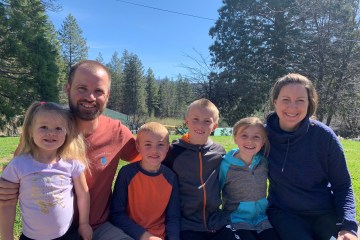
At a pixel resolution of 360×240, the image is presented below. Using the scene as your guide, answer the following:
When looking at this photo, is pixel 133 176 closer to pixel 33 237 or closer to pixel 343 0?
pixel 33 237

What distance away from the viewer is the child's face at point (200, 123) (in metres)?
3.10

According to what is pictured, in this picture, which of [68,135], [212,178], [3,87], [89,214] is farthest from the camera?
[3,87]

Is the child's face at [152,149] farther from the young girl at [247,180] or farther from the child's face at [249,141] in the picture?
the child's face at [249,141]

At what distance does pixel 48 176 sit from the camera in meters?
2.47

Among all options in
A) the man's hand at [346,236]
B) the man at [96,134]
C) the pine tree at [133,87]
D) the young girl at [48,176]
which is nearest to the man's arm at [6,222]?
the young girl at [48,176]

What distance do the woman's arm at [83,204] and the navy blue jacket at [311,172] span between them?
167cm

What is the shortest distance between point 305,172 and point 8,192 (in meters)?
2.42

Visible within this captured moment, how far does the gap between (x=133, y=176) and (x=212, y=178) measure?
2.34 ft

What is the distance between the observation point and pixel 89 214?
2863 millimetres

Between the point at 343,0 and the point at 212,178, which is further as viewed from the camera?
the point at 343,0

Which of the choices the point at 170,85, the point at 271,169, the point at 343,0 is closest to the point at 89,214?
the point at 271,169

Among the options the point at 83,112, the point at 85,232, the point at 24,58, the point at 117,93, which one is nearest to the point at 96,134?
the point at 83,112

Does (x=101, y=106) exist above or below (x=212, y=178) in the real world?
above

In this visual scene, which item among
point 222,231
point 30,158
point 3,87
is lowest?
point 222,231
